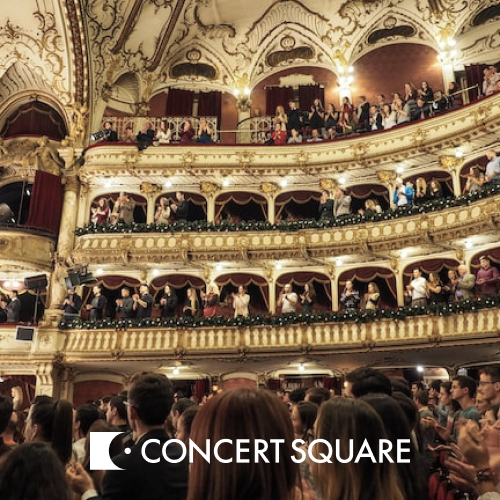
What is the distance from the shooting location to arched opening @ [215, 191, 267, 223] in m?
20.0

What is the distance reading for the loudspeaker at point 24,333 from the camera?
1612 centimetres

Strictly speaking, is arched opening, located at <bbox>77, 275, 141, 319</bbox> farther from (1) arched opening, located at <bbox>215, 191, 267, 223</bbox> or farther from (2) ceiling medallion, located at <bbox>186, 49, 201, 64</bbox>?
(2) ceiling medallion, located at <bbox>186, 49, 201, 64</bbox>

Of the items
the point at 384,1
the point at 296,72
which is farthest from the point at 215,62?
the point at 384,1

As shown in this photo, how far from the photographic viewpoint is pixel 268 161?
18906 millimetres

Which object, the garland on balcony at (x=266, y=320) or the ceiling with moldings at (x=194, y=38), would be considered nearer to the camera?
the garland on balcony at (x=266, y=320)

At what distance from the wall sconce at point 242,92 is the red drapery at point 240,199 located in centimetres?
397

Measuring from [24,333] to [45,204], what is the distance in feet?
15.0

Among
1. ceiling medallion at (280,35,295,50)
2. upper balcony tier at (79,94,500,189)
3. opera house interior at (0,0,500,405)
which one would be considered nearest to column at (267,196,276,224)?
opera house interior at (0,0,500,405)

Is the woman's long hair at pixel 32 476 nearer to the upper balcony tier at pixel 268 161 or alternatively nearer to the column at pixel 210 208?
the upper balcony tier at pixel 268 161

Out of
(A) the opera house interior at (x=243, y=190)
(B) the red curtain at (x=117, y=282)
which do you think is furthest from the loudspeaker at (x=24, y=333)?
(B) the red curtain at (x=117, y=282)

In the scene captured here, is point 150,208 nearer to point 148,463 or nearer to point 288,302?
point 288,302

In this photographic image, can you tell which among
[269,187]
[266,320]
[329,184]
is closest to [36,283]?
[266,320]

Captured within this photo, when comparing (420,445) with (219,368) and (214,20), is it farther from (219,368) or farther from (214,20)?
(214,20)

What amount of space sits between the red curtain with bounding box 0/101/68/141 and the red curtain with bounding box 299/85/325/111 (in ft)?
29.1
